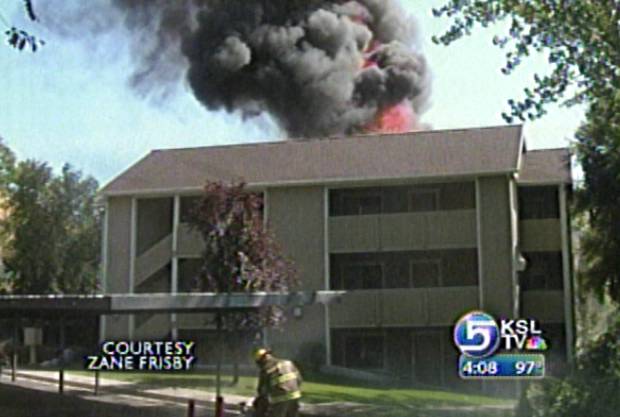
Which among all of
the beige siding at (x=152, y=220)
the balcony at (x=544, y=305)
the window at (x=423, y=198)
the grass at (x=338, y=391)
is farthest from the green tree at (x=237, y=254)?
the balcony at (x=544, y=305)

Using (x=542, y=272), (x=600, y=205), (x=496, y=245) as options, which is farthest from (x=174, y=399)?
(x=600, y=205)

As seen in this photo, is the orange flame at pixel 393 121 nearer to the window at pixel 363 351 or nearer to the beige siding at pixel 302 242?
the beige siding at pixel 302 242

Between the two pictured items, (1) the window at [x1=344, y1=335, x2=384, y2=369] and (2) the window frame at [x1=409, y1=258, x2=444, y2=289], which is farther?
(2) the window frame at [x1=409, y1=258, x2=444, y2=289]

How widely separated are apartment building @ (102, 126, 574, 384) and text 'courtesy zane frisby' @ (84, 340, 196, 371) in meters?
1.20

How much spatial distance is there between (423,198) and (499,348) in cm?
695

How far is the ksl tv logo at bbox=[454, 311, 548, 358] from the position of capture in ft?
58.1

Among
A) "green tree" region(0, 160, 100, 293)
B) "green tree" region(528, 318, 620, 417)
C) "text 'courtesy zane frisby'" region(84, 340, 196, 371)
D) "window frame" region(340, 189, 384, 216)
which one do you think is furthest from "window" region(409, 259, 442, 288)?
"green tree" region(528, 318, 620, 417)

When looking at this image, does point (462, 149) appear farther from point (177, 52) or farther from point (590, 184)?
point (177, 52)

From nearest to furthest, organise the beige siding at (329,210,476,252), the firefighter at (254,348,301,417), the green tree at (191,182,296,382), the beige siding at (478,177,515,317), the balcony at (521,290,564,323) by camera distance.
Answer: the firefighter at (254,348,301,417)
the green tree at (191,182,296,382)
the balcony at (521,290,564,323)
the beige siding at (478,177,515,317)
the beige siding at (329,210,476,252)

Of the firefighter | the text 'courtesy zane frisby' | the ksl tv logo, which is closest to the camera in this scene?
the firefighter

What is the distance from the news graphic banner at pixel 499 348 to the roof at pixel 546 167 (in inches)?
172

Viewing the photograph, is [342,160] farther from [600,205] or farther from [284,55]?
[600,205]

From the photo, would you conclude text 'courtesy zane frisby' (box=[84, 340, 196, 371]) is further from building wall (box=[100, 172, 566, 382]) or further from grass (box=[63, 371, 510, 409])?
building wall (box=[100, 172, 566, 382])

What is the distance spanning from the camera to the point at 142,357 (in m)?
18.7
